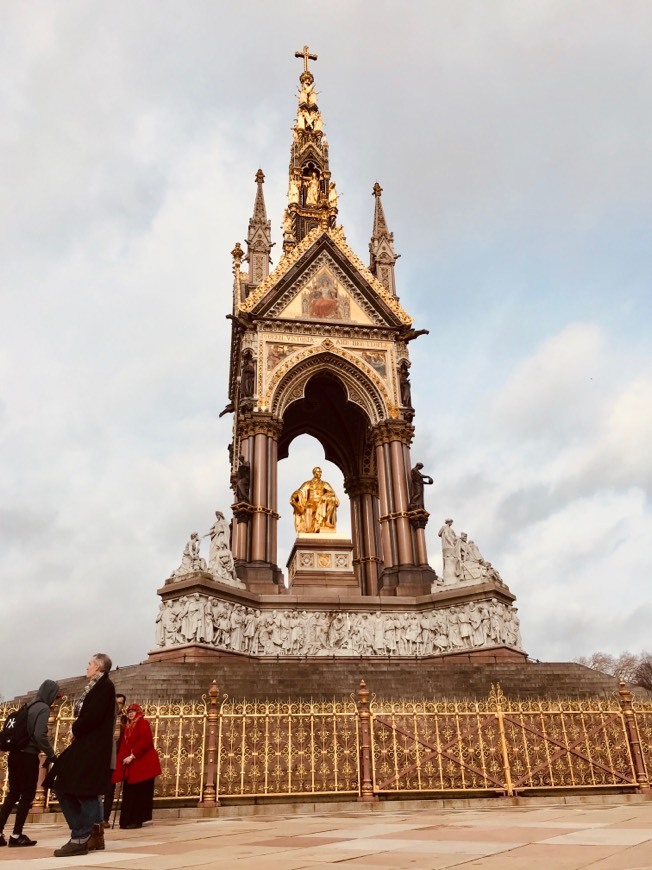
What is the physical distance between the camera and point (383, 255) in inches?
1063

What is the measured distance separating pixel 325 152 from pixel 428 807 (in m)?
30.3

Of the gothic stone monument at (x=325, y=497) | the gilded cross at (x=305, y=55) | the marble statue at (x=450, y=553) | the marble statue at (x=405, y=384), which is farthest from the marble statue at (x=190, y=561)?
the gilded cross at (x=305, y=55)

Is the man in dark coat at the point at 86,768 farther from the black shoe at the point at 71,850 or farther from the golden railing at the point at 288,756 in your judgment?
the golden railing at the point at 288,756

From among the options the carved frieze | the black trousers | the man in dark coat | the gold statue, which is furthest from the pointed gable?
the man in dark coat

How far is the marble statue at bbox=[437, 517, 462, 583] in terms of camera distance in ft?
62.8

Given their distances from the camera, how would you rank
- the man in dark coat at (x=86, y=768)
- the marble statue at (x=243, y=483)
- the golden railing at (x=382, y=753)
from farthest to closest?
1. the marble statue at (x=243, y=483)
2. the golden railing at (x=382, y=753)
3. the man in dark coat at (x=86, y=768)

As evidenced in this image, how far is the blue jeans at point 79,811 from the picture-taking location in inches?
193

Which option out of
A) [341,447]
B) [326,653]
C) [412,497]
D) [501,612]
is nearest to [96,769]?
[326,653]

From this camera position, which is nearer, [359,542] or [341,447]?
[359,542]

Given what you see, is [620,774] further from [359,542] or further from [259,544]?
[359,542]

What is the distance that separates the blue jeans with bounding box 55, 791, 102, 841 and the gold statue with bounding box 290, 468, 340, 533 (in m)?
18.6

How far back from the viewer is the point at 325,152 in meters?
32.4

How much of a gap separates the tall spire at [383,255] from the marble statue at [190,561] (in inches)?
525

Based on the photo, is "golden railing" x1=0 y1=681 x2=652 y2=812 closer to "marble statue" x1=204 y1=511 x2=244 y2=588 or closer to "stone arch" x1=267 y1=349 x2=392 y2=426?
"marble statue" x1=204 y1=511 x2=244 y2=588
